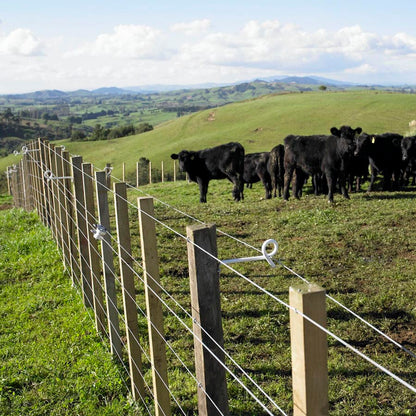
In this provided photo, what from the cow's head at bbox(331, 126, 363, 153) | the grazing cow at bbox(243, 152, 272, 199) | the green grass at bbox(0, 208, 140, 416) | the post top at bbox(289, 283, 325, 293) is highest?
the cow's head at bbox(331, 126, 363, 153)

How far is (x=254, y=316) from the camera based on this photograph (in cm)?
652

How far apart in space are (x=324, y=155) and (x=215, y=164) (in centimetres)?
484

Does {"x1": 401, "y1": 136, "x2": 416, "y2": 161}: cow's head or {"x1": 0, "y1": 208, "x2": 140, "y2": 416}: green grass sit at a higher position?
{"x1": 401, "y1": 136, "x2": 416, "y2": 161}: cow's head

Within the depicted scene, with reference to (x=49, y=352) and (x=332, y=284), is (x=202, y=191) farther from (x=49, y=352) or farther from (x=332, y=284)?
(x=49, y=352)

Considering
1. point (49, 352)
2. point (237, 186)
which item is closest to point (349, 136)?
point (237, 186)

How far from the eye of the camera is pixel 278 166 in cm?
1820

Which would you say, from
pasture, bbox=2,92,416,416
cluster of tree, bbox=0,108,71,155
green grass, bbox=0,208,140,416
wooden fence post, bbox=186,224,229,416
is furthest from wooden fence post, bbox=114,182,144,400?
cluster of tree, bbox=0,108,71,155

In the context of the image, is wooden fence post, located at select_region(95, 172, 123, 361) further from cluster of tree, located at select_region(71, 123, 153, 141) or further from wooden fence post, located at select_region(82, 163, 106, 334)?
cluster of tree, located at select_region(71, 123, 153, 141)

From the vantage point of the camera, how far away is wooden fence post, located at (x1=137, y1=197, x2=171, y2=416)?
366 centimetres

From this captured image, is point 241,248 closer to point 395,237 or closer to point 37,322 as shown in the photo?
point 395,237

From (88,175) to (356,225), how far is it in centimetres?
680

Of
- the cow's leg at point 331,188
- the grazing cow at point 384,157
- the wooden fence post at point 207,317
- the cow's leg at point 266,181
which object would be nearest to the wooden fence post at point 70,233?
the wooden fence post at point 207,317

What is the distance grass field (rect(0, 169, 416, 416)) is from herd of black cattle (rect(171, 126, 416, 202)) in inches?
116

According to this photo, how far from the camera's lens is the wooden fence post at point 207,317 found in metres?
2.76
